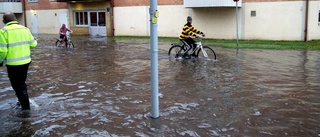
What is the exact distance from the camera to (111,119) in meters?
5.91

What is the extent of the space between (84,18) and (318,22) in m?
19.7

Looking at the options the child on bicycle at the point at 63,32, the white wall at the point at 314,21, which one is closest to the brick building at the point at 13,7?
the child on bicycle at the point at 63,32

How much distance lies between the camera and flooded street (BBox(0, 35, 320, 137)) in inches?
212

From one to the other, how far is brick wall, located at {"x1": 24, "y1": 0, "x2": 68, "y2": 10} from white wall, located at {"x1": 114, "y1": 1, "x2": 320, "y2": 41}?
7.87m

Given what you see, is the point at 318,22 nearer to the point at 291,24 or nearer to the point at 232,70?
the point at 291,24

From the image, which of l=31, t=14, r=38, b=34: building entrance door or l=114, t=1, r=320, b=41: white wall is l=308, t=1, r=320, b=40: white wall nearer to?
l=114, t=1, r=320, b=41: white wall

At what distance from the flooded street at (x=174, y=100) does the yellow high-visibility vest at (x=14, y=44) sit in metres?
0.97

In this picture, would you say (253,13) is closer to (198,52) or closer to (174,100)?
(198,52)

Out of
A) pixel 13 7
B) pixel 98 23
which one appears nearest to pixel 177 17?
pixel 98 23

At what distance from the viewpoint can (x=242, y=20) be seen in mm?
22609

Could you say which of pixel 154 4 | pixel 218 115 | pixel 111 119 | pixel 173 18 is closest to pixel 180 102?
pixel 218 115

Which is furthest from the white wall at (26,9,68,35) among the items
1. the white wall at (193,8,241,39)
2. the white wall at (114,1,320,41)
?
the white wall at (193,8,241,39)

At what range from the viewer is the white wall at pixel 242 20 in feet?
67.7

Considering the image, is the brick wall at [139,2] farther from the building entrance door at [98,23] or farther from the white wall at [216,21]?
the building entrance door at [98,23]
